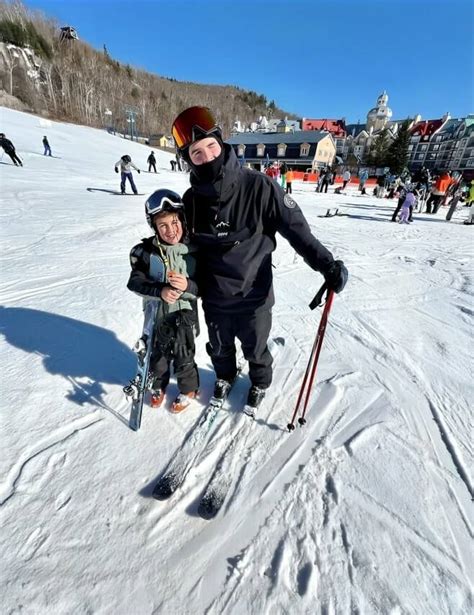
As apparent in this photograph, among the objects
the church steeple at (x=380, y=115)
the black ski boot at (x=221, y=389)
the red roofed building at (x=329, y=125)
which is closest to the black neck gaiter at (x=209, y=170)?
the black ski boot at (x=221, y=389)

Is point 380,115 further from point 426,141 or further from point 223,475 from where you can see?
point 223,475

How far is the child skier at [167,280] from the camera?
1.77m

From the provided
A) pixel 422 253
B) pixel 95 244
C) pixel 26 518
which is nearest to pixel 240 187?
pixel 26 518

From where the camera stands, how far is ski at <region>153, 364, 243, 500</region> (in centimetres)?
174

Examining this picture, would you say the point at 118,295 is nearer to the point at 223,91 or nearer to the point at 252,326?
the point at 252,326

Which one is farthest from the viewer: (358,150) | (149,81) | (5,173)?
(149,81)

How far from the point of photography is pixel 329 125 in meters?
68.4

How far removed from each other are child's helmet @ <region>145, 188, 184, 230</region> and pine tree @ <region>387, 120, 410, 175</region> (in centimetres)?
5459

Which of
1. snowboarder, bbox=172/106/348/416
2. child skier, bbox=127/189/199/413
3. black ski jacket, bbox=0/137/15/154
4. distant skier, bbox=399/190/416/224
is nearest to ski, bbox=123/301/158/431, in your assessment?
child skier, bbox=127/189/199/413

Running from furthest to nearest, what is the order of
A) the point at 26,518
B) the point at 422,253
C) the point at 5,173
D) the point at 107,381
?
1. the point at 5,173
2. the point at 422,253
3. the point at 107,381
4. the point at 26,518

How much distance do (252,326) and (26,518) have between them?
1.70m

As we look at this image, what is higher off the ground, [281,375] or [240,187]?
[240,187]

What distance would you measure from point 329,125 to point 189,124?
8203 centimetres

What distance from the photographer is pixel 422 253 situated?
6.82 m
